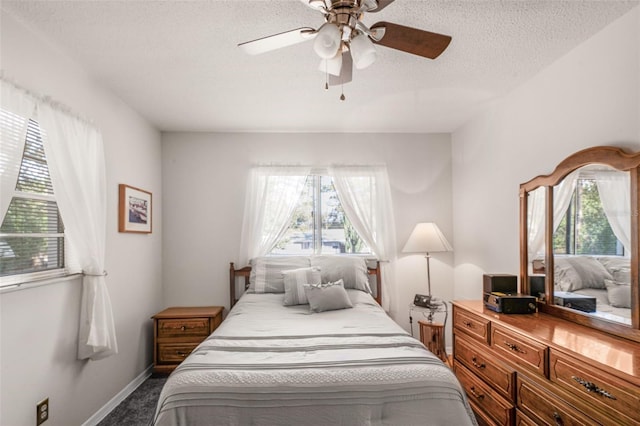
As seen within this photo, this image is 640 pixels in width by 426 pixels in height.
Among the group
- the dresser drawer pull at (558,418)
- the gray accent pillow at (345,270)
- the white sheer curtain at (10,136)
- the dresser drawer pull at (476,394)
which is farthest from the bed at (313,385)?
the gray accent pillow at (345,270)

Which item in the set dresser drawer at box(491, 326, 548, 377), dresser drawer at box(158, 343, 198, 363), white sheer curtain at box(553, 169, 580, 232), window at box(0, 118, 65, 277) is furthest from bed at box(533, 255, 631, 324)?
window at box(0, 118, 65, 277)

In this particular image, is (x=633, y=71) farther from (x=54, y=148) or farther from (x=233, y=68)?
(x=54, y=148)

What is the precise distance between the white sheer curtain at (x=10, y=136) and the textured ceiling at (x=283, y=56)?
0.45 metres

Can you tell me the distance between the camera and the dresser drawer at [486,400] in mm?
2172

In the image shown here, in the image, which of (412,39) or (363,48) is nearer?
(363,48)

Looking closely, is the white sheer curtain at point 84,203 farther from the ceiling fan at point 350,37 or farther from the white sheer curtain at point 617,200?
Result: the white sheer curtain at point 617,200

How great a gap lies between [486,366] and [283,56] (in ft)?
8.24

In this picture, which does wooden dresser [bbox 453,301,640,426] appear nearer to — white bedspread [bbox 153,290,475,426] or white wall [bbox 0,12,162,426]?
white bedspread [bbox 153,290,475,426]

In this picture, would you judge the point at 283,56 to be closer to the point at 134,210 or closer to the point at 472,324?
the point at 134,210

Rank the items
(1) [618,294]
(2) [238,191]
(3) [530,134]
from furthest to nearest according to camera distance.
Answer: (2) [238,191] → (3) [530,134] → (1) [618,294]

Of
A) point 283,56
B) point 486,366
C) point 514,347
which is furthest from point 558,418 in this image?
point 283,56

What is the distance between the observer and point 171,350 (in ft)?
11.5

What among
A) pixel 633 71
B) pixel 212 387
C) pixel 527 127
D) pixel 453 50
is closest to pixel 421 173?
pixel 527 127

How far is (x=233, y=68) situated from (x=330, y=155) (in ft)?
6.09
